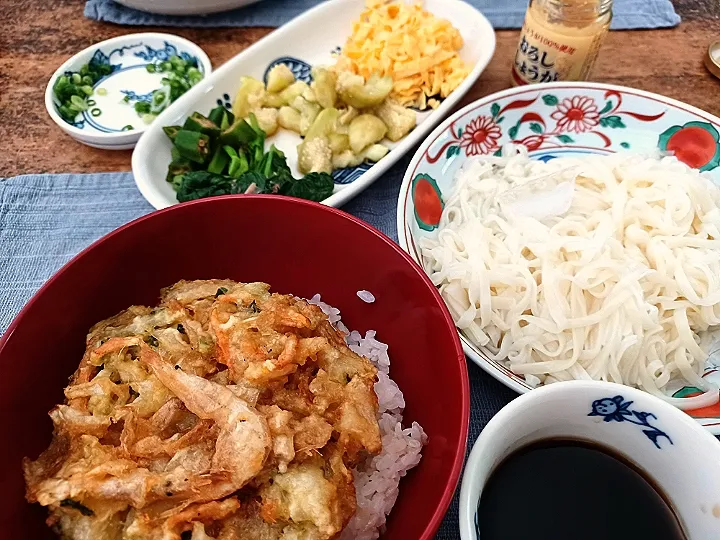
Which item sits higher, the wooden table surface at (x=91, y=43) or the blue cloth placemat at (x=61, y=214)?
the wooden table surface at (x=91, y=43)

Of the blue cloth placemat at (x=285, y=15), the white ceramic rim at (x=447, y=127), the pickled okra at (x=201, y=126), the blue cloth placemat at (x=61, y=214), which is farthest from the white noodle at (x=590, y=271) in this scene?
the blue cloth placemat at (x=285, y=15)

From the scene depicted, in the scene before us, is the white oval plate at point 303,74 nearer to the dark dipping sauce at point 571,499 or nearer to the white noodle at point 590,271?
the white noodle at point 590,271

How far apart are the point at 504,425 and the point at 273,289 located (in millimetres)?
679

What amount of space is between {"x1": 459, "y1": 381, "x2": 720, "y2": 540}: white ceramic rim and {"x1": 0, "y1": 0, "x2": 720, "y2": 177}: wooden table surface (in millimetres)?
1689

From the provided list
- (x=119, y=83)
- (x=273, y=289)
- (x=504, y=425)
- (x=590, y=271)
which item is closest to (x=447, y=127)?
(x=590, y=271)

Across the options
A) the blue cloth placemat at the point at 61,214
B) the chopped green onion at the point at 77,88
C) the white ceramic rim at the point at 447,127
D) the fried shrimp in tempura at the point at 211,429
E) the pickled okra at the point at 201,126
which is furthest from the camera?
the chopped green onion at the point at 77,88

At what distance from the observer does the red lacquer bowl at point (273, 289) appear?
1.02 metres

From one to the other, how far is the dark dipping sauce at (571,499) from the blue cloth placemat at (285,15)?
2197 mm

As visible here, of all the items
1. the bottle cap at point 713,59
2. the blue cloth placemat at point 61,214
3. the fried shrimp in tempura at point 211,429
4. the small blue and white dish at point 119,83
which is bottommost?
the blue cloth placemat at point 61,214

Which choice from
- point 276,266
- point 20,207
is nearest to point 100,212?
point 20,207

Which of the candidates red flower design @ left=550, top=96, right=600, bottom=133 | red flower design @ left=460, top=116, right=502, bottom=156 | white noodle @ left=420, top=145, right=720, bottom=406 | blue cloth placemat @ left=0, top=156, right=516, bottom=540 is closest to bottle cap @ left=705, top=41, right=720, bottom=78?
red flower design @ left=550, top=96, right=600, bottom=133

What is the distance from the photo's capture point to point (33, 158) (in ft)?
7.16

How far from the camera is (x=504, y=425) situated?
3.30 ft

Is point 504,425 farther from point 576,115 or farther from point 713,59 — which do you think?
point 713,59
